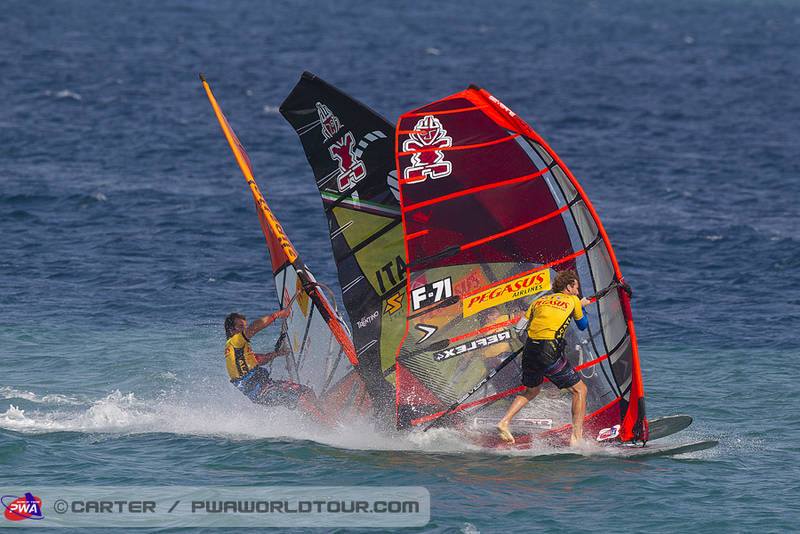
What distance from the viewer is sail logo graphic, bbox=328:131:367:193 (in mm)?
15289

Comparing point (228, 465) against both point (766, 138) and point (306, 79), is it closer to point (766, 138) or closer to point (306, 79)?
point (306, 79)

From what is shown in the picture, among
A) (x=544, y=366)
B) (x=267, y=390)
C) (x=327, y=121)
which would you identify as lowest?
(x=267, y=390)

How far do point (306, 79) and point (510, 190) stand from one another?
3099 mm

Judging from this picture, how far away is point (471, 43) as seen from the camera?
69688mm

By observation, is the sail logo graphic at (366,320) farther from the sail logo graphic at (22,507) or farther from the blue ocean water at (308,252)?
the sail logo graphic at (22,507)

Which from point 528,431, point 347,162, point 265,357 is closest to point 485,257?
point 528,431

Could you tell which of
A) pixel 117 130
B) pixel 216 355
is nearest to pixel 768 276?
pixel 216 355

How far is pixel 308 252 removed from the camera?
2600cm

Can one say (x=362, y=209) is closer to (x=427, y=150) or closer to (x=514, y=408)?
(x=427, y=150)

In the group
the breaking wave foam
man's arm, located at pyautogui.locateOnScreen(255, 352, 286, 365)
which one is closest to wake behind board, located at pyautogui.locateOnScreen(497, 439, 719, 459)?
the breaking wave foam

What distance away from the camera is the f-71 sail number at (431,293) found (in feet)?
47.6

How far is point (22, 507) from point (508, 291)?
19.9 feet

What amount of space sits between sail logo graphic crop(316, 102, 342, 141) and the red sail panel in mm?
1707

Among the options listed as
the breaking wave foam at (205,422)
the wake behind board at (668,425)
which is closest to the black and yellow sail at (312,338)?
the breaking wave foam at (205,422)
